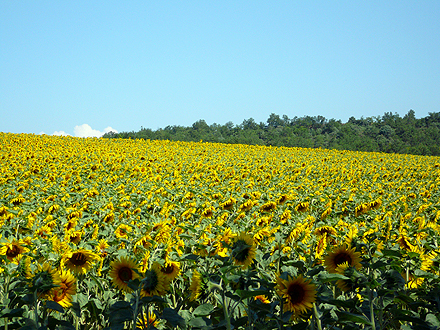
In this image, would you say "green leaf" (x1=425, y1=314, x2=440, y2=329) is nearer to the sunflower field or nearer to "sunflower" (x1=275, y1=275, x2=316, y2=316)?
the sunflower field

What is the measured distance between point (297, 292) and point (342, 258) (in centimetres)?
53

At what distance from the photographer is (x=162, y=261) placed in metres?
2.18

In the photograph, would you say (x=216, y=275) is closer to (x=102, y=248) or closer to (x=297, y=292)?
(x=297, y=292)

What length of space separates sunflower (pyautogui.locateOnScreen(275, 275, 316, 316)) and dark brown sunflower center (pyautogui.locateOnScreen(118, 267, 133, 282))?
93 cm

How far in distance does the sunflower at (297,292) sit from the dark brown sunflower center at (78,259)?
1282 mm

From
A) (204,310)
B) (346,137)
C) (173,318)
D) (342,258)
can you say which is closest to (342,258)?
(342,258)

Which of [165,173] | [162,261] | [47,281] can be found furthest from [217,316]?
[165,173]

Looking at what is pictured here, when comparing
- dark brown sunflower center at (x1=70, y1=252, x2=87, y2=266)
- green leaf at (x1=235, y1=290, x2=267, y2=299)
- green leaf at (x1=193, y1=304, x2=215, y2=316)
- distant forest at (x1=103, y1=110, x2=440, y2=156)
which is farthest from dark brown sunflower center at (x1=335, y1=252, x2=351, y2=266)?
distant forest at (x1=103, y1=110, x2=440, y2=156)

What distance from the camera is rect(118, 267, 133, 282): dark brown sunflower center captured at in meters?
2.02

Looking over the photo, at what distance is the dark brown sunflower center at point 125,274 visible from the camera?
2016mm

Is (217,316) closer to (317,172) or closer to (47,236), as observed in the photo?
(47,236)

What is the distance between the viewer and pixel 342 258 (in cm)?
200

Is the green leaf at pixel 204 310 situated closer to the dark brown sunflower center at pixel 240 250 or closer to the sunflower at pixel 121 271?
the dark brown sunflower center at pixel 240 250

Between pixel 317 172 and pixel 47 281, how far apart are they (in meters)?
A: 15.6
